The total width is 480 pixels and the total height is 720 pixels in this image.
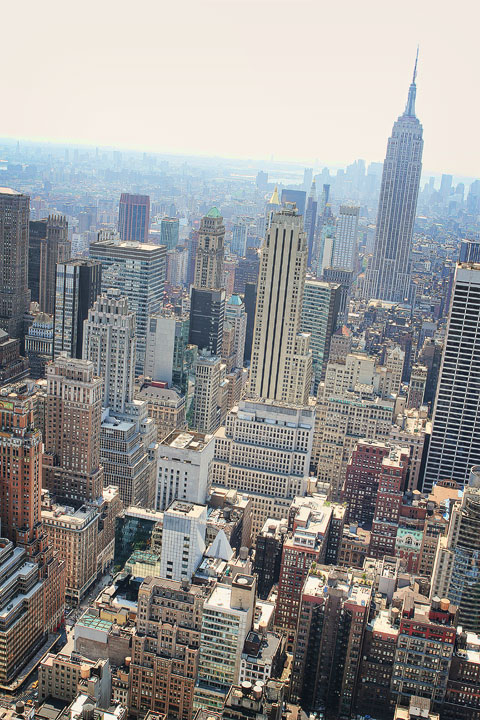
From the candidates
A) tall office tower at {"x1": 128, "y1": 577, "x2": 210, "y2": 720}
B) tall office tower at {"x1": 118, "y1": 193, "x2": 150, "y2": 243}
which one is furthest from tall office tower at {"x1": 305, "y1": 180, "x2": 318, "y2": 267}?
tall office tower at {"x1": 128, "y1": 577, "x2": 210, "y2": 720}

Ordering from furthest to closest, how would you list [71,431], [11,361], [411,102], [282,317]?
[411,102]
[11,361]
[282,317]
[71,431]

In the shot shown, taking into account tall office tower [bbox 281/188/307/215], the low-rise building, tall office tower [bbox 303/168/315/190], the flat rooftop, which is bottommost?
the low-rise building

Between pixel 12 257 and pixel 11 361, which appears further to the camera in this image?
pixel 12 257

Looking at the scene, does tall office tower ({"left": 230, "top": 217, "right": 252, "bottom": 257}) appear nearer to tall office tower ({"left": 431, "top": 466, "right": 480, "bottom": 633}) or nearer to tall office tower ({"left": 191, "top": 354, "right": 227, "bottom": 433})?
tall office tower ({"left": 191, "top": 354, "right": 227, "bottom": 433})

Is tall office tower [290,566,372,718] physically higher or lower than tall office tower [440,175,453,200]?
lower

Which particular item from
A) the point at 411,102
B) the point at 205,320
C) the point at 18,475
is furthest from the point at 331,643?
the point at 411,102

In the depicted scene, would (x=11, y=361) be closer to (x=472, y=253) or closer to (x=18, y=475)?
(x=18, y=475)

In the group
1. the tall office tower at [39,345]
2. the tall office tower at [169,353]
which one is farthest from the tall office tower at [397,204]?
the tall office tower at [39,345]

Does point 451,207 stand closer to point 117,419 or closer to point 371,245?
point 371,245
